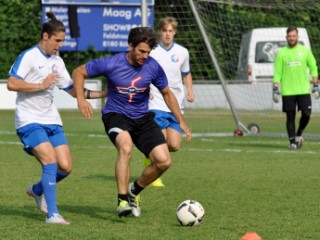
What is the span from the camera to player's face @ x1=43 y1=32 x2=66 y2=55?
867 cm

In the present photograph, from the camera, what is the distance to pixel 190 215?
27.3 feet

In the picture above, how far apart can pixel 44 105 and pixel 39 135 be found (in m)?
0.31

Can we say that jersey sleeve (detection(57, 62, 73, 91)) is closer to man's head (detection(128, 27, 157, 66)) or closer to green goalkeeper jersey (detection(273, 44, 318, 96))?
A: man's head (detection(128, 27, 157, 66))

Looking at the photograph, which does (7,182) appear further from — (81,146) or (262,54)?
(262,54)

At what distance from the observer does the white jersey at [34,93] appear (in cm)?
873

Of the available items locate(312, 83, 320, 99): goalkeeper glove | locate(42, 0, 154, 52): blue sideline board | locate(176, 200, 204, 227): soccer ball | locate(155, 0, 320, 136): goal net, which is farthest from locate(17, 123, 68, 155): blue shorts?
locate(42, 0, 154, 52): blue sideline board

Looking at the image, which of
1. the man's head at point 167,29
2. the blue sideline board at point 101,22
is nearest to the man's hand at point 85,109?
the man's head at point 167,29

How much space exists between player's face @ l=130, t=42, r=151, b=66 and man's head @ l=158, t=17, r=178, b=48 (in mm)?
2446

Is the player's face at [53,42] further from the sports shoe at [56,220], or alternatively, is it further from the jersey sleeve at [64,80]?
the sports shoe at [56,220]

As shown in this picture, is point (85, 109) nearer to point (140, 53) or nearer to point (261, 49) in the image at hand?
point (140, 53)

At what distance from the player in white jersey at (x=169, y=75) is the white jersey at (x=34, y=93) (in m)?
2.66

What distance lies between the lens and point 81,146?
17250mm

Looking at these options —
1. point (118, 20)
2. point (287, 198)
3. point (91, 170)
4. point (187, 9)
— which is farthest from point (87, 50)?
point (287, 198)

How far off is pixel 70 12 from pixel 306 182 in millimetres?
19379
